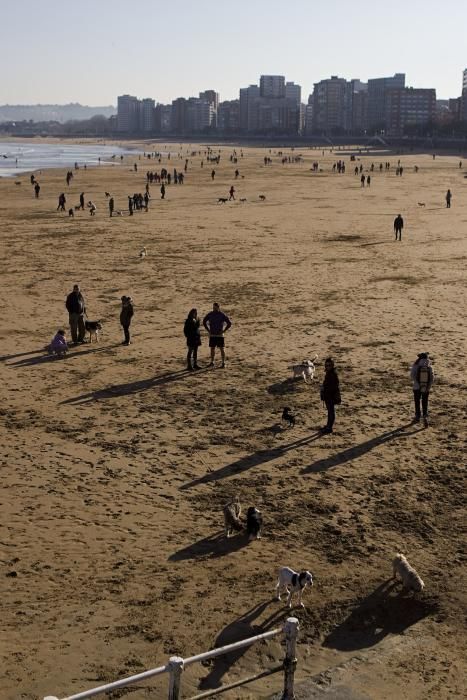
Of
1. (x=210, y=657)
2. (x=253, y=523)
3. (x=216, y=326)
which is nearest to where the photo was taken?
(x=210, y=657)

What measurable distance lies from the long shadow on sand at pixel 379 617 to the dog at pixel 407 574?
0.10 meters

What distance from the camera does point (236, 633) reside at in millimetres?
7434

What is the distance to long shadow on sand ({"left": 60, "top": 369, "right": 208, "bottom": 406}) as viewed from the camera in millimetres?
14109

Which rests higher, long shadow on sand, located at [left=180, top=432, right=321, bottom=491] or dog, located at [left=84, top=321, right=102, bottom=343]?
dog, located at [left=84, top=321, right=102, bottom=343]

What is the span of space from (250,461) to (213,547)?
258 cm

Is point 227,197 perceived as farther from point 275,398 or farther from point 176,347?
point 275,398

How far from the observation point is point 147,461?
37.3 ft

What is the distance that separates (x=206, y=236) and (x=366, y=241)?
668 centimetres

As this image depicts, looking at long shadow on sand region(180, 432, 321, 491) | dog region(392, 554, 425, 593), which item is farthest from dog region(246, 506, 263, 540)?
dog region(392, 554, 425, 593)

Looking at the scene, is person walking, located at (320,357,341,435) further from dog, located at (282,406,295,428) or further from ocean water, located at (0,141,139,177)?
ocean water, located at (0,141,139,177)

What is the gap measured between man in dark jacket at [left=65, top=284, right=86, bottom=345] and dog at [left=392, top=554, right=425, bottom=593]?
10659 millimetres

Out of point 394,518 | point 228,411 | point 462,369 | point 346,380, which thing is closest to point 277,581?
point 394,518

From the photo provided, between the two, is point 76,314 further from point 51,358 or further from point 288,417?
point 288,417

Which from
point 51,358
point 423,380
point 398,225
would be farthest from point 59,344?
point 398,225
